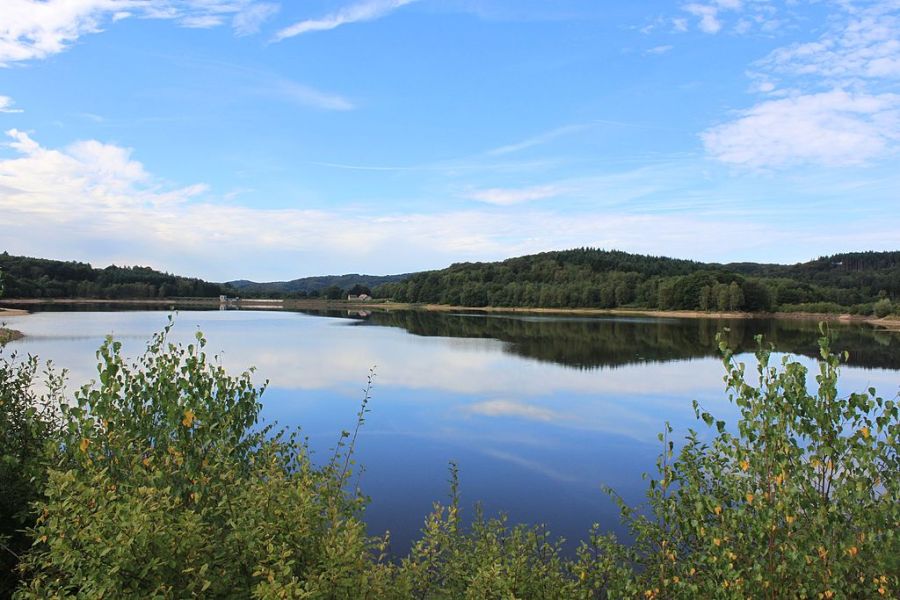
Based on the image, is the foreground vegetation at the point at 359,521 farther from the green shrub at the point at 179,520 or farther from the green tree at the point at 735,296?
the green tree at the point at 735,296

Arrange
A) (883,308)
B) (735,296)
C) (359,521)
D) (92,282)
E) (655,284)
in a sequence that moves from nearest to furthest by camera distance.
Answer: (359,521) < (883,308) < (735,296) < (655,284) < (92,282)

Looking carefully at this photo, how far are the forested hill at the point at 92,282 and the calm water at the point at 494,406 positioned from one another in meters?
93.8

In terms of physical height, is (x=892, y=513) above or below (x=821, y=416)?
below

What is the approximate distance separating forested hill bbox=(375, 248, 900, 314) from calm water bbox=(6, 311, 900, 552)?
67.3 m

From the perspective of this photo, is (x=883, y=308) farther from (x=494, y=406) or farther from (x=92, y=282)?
(x=92, y=282)

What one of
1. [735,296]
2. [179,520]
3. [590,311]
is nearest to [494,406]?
[179,520]

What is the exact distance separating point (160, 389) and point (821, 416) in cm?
545

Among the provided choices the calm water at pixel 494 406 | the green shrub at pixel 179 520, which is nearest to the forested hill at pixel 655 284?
the calm water at pixel 494 406

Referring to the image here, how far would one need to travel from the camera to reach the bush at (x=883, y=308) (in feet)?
307

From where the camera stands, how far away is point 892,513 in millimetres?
3840

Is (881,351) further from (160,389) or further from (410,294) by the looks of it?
(410,294)

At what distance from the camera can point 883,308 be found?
9444 cm

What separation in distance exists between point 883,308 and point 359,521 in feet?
375

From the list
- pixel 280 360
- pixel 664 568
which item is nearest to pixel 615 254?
pixel 280 360
